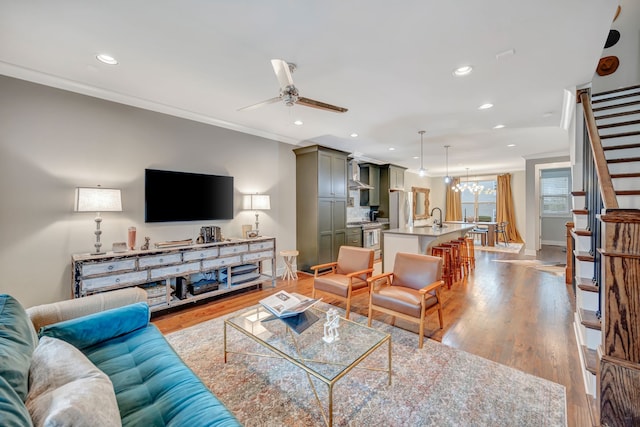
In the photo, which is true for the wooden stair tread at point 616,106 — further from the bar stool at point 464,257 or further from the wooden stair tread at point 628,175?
the bar stool at point 464,257

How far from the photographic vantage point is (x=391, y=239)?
4680 millimetres

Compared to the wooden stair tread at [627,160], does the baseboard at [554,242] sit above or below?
below

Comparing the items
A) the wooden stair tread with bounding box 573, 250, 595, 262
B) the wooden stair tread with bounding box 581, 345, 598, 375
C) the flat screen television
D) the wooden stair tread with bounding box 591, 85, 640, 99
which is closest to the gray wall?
the flat screen television

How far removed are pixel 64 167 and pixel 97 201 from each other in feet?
1.92

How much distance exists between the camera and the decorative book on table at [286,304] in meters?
2.22

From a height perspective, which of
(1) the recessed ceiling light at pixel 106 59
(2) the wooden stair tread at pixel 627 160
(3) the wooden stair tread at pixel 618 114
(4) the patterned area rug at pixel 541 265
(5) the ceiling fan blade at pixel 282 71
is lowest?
(4) the patterned area rug at pixel 541 265

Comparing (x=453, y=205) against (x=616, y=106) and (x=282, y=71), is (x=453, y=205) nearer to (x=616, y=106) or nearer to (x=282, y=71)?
(x=616, y=106)

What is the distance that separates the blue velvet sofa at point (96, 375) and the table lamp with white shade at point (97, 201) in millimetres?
1184

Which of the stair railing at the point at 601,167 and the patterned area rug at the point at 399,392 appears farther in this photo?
the patterned area rug at the point at 399,392

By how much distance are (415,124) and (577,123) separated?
196cm

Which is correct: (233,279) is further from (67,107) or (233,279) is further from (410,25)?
(410,25)

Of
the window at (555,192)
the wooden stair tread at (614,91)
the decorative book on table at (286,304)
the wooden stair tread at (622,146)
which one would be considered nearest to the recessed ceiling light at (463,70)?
the wooden stair tread at (622,146)

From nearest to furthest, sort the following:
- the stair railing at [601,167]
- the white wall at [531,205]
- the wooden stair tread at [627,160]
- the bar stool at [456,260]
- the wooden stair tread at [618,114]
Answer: the stair railing at [601,167]
the wooden stair tread at [627,160]
the wooden stair tread at [618,114]
the bar stool at [456,260]
the white wall at [531,205]

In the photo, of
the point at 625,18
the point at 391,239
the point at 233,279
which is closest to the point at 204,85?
the point at 233,279
